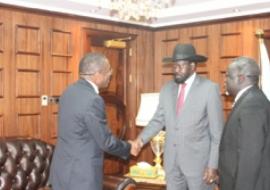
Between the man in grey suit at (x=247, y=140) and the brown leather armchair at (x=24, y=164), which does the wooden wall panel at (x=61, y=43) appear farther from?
the man in grey suit at (x=247, y=140)

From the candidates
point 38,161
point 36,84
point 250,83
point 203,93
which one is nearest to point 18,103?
point 36,84

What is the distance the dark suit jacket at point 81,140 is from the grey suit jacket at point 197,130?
24.7 inches

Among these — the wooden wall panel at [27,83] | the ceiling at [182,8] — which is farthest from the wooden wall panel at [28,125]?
the ceiling at [182,8]

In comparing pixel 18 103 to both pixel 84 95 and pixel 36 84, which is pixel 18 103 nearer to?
pixel 36 84

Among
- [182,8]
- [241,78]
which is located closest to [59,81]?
[182,8]

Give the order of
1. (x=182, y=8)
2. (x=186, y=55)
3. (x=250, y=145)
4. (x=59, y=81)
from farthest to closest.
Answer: (x=182, y=8) < (x=59, y=81) < (x=186, y=55) < (x=250, y=145)

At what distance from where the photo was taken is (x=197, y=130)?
3199 millimetres

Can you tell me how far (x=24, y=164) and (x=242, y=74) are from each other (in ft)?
7.12

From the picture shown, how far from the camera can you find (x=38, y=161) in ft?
13.2

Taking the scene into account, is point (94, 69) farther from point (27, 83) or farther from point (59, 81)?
point (59, 81)

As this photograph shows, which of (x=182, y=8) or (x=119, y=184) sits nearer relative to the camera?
(x=119, y=184)

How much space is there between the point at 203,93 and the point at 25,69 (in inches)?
90.5

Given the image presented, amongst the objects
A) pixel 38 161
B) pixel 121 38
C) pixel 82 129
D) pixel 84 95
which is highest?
Result: pixel 121 38

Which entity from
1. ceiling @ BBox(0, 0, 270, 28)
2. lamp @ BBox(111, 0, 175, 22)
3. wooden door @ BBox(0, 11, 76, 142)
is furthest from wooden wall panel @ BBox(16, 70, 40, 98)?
lamp @ BBox(111, 0, 175, 22)
